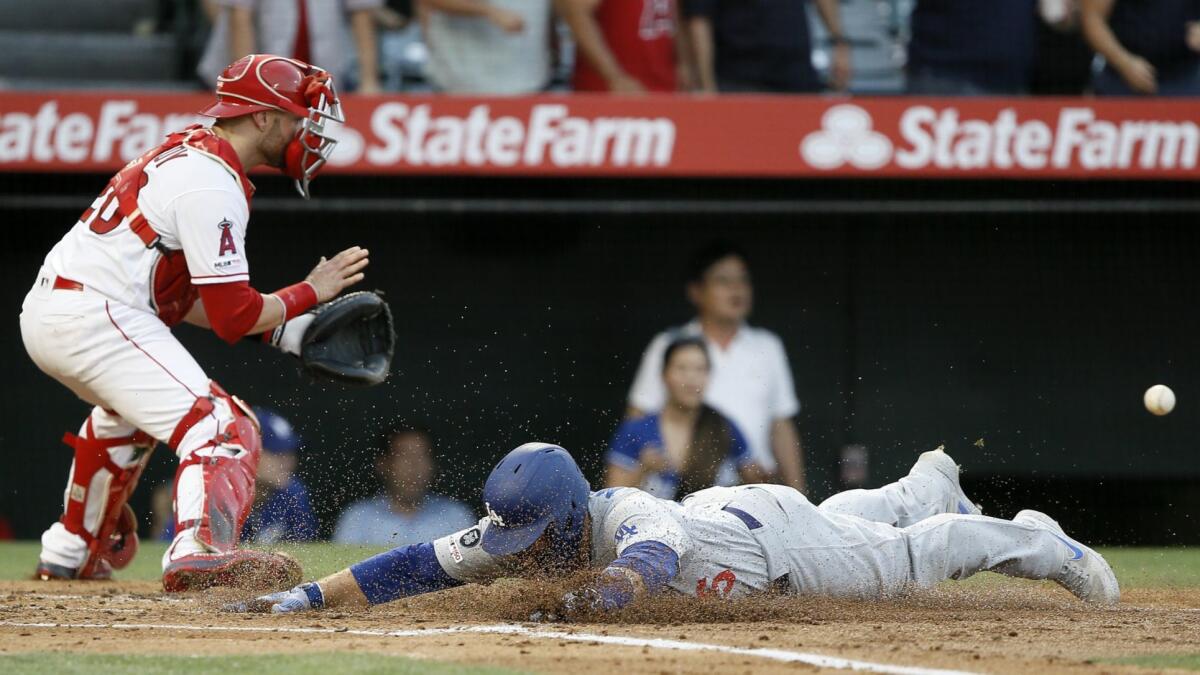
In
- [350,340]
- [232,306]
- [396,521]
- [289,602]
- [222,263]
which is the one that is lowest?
[396,521]

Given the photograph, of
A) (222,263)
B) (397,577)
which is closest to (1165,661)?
(397,577)

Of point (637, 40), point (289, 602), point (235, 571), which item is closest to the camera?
point (289, 602)

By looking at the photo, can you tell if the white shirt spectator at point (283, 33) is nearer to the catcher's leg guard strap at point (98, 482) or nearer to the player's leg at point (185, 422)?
the catcher's leg guard strap at point (98, 482)

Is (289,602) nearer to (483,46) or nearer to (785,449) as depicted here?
(785,449)

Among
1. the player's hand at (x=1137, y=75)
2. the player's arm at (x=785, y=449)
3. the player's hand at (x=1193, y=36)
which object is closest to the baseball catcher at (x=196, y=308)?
the player's arm at (x=785, y=449)

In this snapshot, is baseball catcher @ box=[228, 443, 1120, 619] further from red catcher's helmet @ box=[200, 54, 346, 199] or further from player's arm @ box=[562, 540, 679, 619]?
red catcher's helmet @ box=[200, 54, 346, 199]

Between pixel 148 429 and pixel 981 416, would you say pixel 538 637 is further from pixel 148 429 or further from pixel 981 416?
pixel 981 416

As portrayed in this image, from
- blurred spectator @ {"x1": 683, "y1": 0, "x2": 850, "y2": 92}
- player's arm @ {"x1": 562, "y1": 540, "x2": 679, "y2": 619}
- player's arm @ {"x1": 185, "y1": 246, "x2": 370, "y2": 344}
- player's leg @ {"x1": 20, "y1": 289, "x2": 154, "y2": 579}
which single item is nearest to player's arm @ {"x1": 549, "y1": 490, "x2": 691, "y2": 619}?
player's arm @ {"x1": 562, "y1": 540, "x2": 679, "y2": 619}
